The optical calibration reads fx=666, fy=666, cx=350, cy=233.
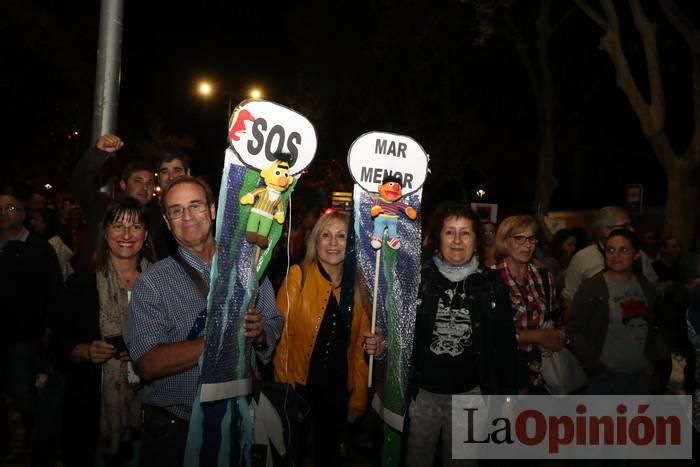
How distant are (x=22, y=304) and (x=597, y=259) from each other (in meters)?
4.89

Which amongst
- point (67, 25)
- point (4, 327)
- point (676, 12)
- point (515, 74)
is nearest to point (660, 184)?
point (515, 74)

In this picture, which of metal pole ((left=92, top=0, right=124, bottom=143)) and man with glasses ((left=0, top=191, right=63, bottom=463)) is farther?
man with glasses ((left=0, top=191, right=63, bottom=463))

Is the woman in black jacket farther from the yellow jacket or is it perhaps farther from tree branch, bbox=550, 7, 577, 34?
tree branch, bbox=550, 7, 577, 34

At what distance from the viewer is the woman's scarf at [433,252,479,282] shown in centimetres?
427

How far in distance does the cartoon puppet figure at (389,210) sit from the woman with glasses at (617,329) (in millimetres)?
1875

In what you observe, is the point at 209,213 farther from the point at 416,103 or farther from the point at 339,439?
the point at 416,103

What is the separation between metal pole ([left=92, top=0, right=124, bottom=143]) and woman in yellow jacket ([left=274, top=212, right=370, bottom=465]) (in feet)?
5.65

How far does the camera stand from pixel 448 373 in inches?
164

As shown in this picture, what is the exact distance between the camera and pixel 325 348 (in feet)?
15.1

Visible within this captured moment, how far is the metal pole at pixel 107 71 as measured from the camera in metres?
4.77

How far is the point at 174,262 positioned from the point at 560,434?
11.3 ft

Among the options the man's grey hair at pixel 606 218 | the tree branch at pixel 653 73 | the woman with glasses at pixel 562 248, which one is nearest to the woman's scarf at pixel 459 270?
the man's grey hair at pixel 606 218

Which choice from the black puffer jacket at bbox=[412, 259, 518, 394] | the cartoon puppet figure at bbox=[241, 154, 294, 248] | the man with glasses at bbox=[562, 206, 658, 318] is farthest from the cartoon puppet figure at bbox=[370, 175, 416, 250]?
the man with glasses at bbox=[562, 206, 658, 318]

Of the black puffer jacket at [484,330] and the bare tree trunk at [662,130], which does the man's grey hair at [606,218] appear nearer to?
the black puffer jacket at [484,330]
